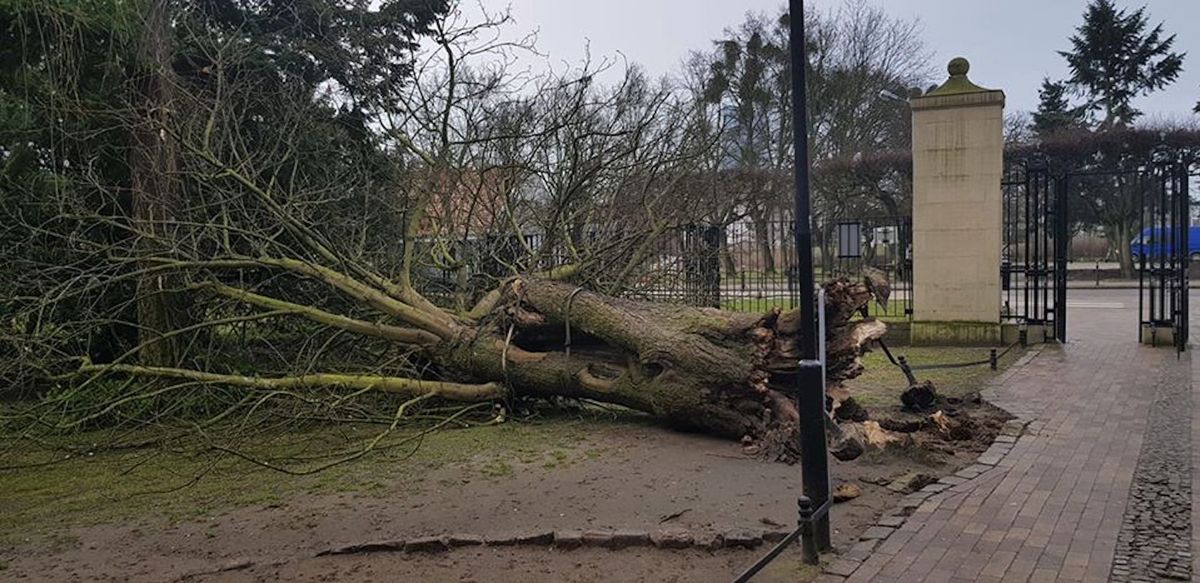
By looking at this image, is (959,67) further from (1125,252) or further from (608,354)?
(1125,252)

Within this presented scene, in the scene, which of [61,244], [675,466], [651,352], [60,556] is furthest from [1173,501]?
[61,244]

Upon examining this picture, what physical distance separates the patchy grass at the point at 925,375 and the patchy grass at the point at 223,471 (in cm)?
267

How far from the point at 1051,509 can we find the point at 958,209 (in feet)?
27.2

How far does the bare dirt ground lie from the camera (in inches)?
158

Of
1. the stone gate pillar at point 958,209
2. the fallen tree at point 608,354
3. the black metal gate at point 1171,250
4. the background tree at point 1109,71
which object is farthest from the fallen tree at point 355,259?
the background tree at point 1109,71

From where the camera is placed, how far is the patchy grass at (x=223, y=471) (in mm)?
5168

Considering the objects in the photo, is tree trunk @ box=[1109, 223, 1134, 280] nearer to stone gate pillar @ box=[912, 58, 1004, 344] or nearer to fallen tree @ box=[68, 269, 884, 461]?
stone gate pillar @ box=[912, 58, 1004, 344]

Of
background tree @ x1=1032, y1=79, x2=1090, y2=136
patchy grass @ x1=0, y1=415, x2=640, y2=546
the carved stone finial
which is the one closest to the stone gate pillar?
the carved stone finial

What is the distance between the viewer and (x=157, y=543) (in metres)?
4.52

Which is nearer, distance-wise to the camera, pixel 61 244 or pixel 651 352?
pixel 651 352

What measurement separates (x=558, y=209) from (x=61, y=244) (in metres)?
4.82

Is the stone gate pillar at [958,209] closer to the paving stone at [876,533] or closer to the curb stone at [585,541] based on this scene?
the paving stone at [876,533]

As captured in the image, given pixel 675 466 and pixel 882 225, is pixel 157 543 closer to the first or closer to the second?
pixel 675 466

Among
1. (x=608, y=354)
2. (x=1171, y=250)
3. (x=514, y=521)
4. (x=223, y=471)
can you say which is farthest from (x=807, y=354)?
(x=1171, y=250)
